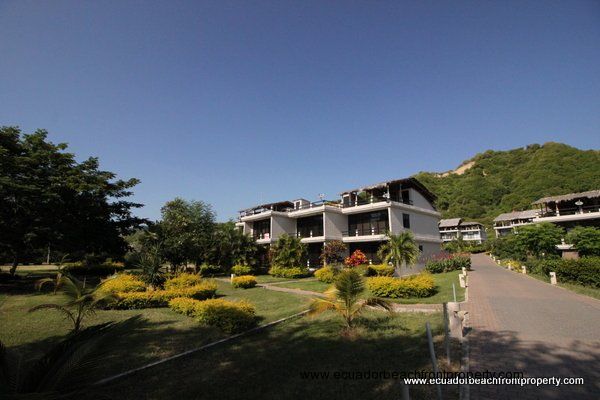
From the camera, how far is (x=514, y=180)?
284ft

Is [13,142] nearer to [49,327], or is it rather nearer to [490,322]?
[49,327]

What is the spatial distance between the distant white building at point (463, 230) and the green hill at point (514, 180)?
527cm

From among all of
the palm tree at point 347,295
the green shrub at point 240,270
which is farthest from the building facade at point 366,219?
the palm tree at point 347,295

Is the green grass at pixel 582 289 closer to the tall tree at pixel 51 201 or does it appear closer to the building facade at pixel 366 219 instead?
the building facade at pixel 366 219

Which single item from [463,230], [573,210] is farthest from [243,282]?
[463,230]

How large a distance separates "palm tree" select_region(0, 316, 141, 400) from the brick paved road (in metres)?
6.57

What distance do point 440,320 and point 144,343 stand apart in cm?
1052

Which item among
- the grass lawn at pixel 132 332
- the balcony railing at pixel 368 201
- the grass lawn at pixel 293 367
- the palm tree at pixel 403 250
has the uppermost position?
the balcony railing at pixel 368 201

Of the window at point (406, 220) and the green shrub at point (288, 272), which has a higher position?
the window at point (406, 220)

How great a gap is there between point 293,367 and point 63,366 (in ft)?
16.9

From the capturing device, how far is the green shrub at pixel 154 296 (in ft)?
46.5

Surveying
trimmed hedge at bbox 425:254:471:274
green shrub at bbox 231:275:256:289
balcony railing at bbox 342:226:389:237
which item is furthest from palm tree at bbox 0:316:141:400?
trimmed hedge at bbox 425:254:471:274

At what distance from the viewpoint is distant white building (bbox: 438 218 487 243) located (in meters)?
78.1

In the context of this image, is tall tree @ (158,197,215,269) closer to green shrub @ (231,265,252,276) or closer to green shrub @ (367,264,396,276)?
green shrub @ (231,265,252,276)
